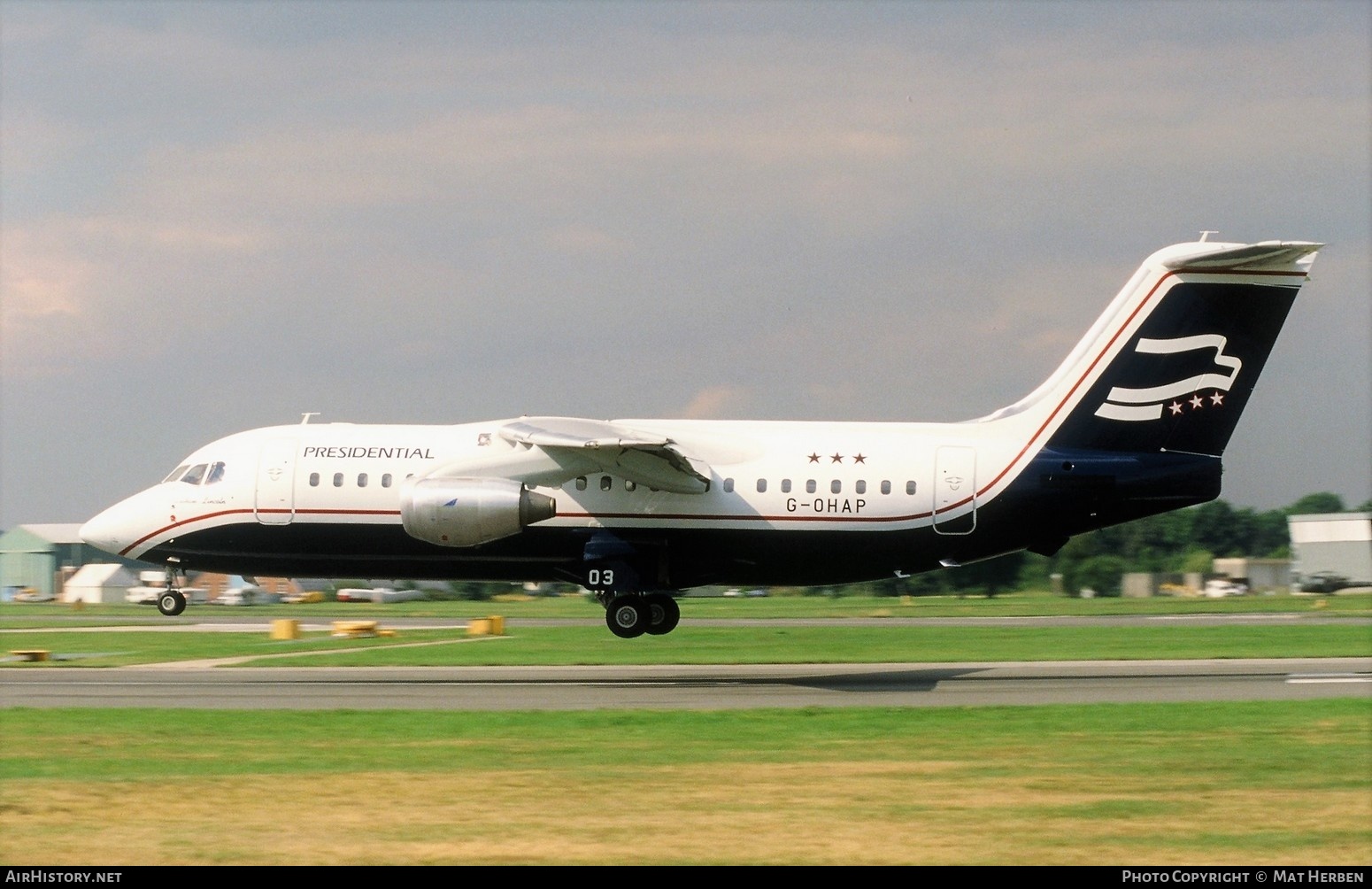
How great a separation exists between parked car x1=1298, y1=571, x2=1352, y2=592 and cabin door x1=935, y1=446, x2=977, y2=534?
74.9 m

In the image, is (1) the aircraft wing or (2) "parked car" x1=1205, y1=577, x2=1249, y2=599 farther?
(2) "parked car" x1=1205, y1=577, x2=1249, y2=599

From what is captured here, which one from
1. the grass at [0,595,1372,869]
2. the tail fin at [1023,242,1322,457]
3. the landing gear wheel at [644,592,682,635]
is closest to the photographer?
the grass at [0,595,1372,869]

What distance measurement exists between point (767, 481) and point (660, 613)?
4192 millimetres

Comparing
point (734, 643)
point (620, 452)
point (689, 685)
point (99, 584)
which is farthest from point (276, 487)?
point (99, 584)

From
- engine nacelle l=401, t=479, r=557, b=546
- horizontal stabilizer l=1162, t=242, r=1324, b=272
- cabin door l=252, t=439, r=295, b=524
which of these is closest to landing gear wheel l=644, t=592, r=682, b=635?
engine nacelle l=401, t=479, r=557, b=546

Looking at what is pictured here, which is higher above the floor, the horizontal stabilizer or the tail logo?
the horizontal stabilizer

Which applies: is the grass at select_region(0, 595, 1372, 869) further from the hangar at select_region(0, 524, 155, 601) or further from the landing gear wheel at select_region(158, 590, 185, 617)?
the hangar at select_region(0, 524, 155, 601)

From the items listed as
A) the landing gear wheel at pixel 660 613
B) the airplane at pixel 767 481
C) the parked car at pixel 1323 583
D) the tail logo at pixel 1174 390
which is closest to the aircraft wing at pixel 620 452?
the airplane at pixel 767 481

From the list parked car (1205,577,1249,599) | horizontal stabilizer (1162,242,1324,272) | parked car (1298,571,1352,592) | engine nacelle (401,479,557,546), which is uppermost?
horizontal stabilizer (1162,242,1324,272)

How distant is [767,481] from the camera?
30.4 meters

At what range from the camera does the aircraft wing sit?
97.4 ft

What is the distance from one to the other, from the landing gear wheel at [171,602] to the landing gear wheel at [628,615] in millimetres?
10288

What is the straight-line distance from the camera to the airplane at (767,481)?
29062mm
